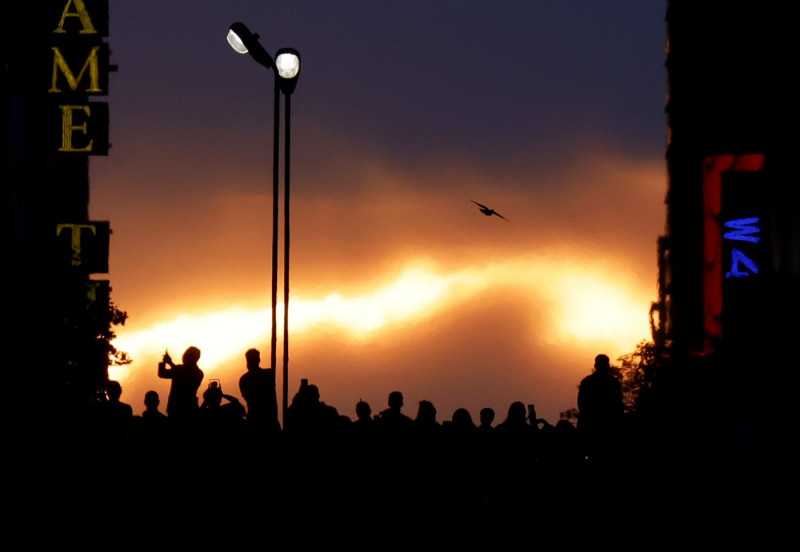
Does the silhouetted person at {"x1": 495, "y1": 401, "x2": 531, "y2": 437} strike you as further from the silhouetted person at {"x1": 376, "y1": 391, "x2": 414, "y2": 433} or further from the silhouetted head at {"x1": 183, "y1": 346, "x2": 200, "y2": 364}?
the silhouetted head at {"x1": 183, "y1": 346, "x2": 200, "y2": 364}

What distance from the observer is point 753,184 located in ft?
172

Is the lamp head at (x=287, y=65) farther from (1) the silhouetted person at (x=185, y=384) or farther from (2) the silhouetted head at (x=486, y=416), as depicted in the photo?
(2) the silhouetted head at (x=486, y=416)

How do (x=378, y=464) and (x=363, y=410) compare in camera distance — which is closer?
(x=378, y=464)

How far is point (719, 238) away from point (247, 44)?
28.1 metres

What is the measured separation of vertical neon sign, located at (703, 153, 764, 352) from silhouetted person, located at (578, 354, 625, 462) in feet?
88.7

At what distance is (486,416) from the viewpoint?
19.9 meters

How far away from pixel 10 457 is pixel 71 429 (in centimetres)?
169

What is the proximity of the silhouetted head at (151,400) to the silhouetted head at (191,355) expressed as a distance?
0.51m

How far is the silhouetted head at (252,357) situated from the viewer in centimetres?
1994

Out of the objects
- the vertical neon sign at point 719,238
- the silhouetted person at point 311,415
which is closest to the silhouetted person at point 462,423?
the silhouetted person at point 311,415

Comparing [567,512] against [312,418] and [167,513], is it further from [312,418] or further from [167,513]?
[167,513]

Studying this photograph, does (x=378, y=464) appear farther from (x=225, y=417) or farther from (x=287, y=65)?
(x=287, y=65)

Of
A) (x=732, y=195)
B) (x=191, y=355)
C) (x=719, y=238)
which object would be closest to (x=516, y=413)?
(x=191, y=355)

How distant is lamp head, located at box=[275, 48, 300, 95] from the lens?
83.1ft
